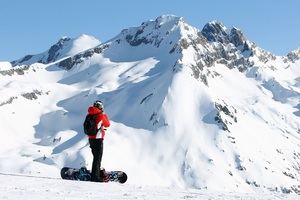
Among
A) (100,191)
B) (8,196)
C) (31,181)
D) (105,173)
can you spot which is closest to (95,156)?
(105,173)

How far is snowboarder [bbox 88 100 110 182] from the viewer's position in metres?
20.1

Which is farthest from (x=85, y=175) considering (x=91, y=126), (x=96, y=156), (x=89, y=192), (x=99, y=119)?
(x=89, y=192)

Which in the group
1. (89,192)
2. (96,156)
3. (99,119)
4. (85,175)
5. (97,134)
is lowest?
(89,192)

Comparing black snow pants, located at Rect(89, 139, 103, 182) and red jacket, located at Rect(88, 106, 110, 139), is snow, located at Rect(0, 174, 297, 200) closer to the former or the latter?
black snow pants, located at Rect(89, 139, 103, 182)

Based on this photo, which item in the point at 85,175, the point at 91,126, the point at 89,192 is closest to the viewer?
the point at 89,192

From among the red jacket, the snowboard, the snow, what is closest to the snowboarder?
the red jacket

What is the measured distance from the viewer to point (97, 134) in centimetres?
2016

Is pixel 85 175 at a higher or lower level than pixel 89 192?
higher

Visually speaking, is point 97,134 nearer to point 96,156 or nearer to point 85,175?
point 96,156

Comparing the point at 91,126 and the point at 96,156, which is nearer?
the point at 91,126

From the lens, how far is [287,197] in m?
17.0

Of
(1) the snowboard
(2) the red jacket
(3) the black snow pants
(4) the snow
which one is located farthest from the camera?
(1) the snowboard

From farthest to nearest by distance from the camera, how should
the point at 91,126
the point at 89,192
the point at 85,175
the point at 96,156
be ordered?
the point at 85,175
the point at 96,156
the point at 91,126
the point at 89,192

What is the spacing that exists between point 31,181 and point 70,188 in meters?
2.08
